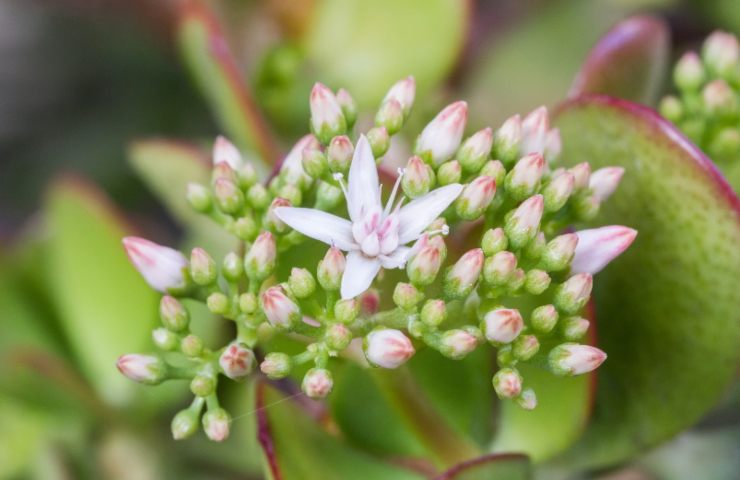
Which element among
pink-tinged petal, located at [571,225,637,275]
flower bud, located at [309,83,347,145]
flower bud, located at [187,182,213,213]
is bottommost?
pink-tinged petal, located at [571,225,637,275]

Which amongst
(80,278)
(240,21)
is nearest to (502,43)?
(240,21)

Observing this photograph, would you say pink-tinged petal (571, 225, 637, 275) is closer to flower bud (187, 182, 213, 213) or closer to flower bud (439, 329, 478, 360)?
flower bud (439, 329, 478, 360)

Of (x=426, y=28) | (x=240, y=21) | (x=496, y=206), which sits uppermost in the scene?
(x=240, y=21)

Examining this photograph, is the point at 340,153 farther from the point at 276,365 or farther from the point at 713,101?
the point at 713,101

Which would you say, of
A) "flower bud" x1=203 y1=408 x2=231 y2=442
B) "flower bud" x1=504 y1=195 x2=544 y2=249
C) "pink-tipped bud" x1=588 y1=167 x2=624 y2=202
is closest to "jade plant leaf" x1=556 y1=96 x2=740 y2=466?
"pink-tipped bud" x1=588 y1=167 x2=624 y2=202

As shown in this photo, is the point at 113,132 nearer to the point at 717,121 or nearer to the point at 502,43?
the point at 502,43

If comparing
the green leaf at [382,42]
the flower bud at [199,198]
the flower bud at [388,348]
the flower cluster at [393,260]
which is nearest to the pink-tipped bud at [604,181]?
the flower cluster at [393,260]

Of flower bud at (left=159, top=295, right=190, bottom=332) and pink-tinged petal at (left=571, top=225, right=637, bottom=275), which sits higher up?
flower bud at (left=159, top=295, right=190, bottom=332)

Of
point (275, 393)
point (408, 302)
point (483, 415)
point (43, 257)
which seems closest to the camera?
point (408, 302)
